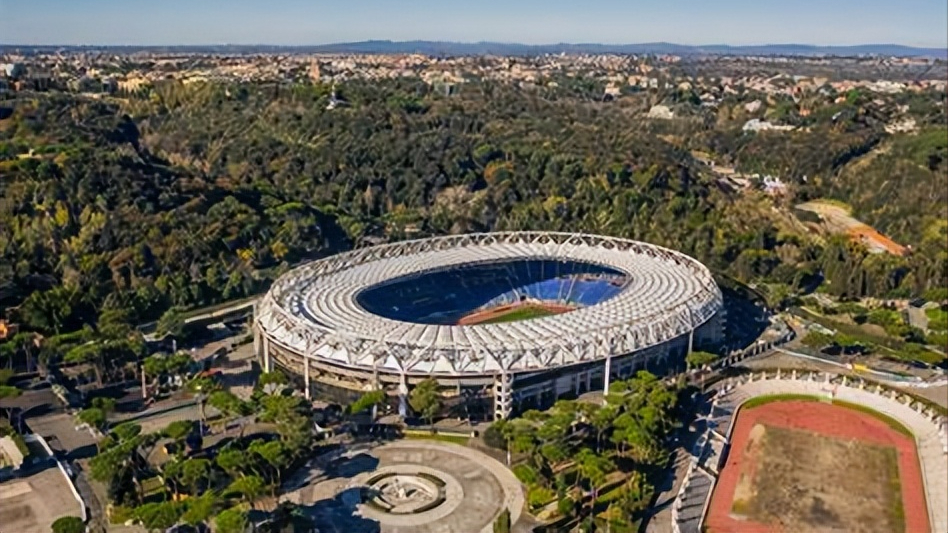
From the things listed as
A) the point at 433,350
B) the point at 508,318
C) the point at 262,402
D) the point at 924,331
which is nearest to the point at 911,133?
the point at 924,331

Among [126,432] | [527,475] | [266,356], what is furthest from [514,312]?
[126,432]

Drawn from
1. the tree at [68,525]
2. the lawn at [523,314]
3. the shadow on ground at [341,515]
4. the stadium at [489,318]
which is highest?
the stadium at [489,318]

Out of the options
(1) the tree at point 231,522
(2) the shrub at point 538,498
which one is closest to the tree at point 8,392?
(1) the tree at point 231,522

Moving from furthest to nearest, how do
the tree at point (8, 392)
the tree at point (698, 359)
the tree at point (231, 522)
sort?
the tree at point (698, 359)
the tree at point (8, 392)
the tree at point (231, 522)

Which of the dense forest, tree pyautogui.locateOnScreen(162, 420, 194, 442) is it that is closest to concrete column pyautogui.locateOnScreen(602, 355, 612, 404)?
tree pyautogui.locateOnScreen(162, 420, 194, 442)

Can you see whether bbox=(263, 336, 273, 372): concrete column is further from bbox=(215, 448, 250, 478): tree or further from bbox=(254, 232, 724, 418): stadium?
bbox=(215, 448, 250, 478): tree

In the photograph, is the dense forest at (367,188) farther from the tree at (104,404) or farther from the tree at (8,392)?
the tree at (104,404)
